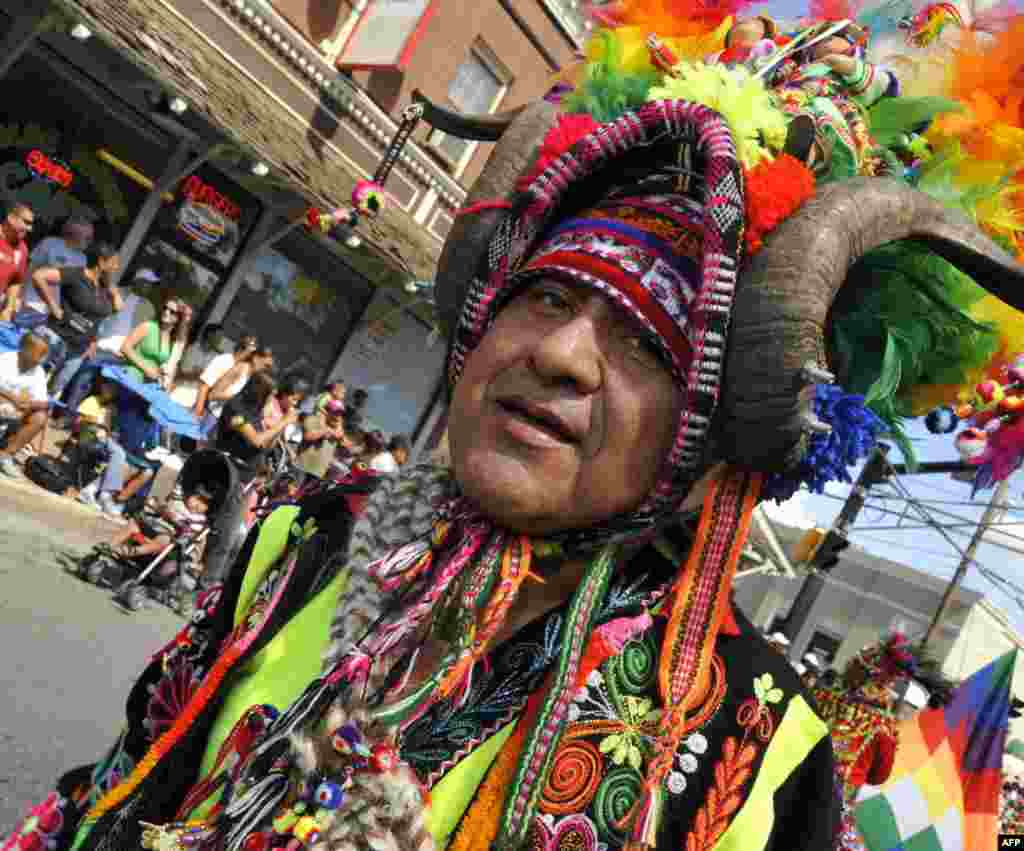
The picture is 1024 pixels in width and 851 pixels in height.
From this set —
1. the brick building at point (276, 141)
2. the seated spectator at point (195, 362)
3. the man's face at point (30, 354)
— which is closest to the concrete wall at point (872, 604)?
the brick building at point (276, 141)

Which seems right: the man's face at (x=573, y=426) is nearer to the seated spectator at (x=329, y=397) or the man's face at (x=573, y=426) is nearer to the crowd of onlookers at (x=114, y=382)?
the crowd of onlookers at (x=114, y=382)

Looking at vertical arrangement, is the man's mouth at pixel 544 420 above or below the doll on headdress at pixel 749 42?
below

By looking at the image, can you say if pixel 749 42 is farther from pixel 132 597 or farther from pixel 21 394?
pixel 21 394

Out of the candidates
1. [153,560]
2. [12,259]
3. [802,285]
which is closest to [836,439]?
[802,285]

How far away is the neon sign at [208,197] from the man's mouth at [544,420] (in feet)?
29.8

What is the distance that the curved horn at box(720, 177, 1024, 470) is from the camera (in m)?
1.24

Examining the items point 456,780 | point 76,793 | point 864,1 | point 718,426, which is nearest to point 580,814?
point 456,780

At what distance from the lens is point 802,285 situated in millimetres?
1240

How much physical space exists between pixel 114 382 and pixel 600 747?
23.4 feet

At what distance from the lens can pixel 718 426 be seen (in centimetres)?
137

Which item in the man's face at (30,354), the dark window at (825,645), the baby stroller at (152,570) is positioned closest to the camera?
the baby stroller at (152,570)

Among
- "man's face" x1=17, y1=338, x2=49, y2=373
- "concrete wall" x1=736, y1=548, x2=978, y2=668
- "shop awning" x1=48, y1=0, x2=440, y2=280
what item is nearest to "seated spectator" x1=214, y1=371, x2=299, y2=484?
"man's face" x1=17, y1=338, x2=49, y2=373

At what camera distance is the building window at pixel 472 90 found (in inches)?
484

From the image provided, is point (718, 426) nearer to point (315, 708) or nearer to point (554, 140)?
point (554, 140)
